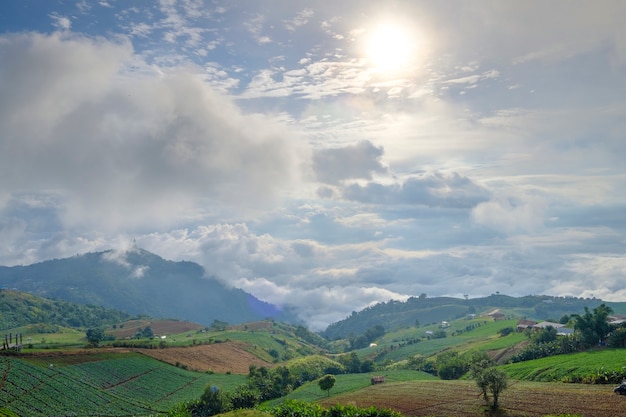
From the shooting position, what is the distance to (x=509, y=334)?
177 meters

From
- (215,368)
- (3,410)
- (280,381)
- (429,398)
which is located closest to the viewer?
(3,410)

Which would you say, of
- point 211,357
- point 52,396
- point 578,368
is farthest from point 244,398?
Answer: point 578,368

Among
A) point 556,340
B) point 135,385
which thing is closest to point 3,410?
point 135,385

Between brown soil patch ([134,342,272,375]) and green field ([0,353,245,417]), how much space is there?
952cm

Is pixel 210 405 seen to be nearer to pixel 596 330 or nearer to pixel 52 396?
pixel 52 396

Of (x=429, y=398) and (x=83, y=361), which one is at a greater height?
(x=83, y=361)

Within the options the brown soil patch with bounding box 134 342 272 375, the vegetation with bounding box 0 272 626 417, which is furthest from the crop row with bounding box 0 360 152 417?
the brown soil patch with bounding box 134 342 272 375

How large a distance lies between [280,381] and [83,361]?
148 feet

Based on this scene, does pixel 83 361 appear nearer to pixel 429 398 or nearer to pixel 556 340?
pixel 429 398

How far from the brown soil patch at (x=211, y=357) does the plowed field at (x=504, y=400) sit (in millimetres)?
60059

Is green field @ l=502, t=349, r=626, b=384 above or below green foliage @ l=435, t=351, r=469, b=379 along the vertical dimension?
above

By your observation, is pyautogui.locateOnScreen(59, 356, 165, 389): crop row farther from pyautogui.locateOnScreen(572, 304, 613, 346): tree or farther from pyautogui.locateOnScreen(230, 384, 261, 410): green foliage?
pyautogui.locateOnScreen(572, 304, 613, 346): tree

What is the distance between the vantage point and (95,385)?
97688 millimetres

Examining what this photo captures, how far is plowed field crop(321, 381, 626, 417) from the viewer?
64562 millimetres
